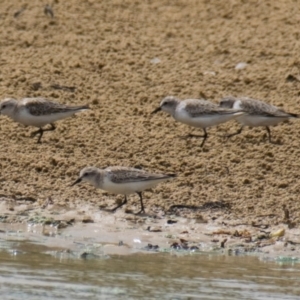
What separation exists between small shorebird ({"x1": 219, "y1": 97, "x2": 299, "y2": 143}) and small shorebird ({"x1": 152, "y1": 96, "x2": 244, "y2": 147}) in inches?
7.1

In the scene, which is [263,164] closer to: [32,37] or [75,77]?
[75,77]

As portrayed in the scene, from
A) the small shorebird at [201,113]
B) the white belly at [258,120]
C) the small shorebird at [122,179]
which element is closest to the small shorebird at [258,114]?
the white belly at [258,120]

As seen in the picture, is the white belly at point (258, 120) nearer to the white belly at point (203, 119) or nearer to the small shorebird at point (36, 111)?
the white belly at point (203, 119)

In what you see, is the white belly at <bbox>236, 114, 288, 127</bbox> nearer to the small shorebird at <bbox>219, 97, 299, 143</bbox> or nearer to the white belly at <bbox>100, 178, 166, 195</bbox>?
the small shorebird at <bbox>219, 97, 299, 143</bbox>

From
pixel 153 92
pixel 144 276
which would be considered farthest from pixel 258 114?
pixel 144 276

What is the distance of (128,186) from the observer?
1135 centimetres

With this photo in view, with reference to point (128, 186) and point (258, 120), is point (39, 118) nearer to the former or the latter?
point (128, 186)

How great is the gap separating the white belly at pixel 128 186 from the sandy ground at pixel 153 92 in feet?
0.81

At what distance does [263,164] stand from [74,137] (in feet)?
7.20

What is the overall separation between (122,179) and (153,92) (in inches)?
135

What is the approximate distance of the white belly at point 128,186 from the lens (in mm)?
11367

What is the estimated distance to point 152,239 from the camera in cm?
1071

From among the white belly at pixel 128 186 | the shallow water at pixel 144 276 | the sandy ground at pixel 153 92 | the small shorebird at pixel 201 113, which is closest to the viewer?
the shallow water at pixel 144 276

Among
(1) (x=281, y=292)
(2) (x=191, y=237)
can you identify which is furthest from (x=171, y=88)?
(1) (x=281, y=292)
